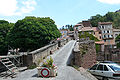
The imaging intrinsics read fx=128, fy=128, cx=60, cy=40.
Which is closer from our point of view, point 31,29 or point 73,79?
point 73,79

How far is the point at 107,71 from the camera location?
935cm

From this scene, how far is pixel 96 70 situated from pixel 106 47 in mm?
38933

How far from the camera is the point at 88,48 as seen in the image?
15789 millimetres

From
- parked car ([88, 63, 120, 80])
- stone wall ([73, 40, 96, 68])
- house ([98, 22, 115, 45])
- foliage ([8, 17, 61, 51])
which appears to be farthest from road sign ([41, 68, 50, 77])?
house ([98, 22, 115, 45])

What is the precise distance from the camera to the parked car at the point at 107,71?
29.0ft

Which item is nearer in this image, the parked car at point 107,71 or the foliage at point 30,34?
the parked car at point 107,71

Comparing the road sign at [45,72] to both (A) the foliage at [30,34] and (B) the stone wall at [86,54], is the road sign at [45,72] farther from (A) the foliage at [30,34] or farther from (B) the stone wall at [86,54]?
(A) the foliage at [30,34]

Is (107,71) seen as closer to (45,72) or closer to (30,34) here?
(45,72)

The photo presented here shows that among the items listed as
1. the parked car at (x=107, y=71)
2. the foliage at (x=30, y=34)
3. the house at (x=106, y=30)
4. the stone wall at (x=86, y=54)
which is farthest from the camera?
the house at (x=106, y=30)

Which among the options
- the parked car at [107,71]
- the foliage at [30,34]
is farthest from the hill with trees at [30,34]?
the parked car at [107,71]

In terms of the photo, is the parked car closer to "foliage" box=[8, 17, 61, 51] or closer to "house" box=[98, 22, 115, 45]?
"foliage" box=[8, 17, 61, 51]

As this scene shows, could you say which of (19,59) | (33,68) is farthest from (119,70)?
(19,59)

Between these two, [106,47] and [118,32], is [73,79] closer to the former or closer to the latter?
[106,47]

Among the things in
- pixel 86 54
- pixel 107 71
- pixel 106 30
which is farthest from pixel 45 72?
pixel 106 30
